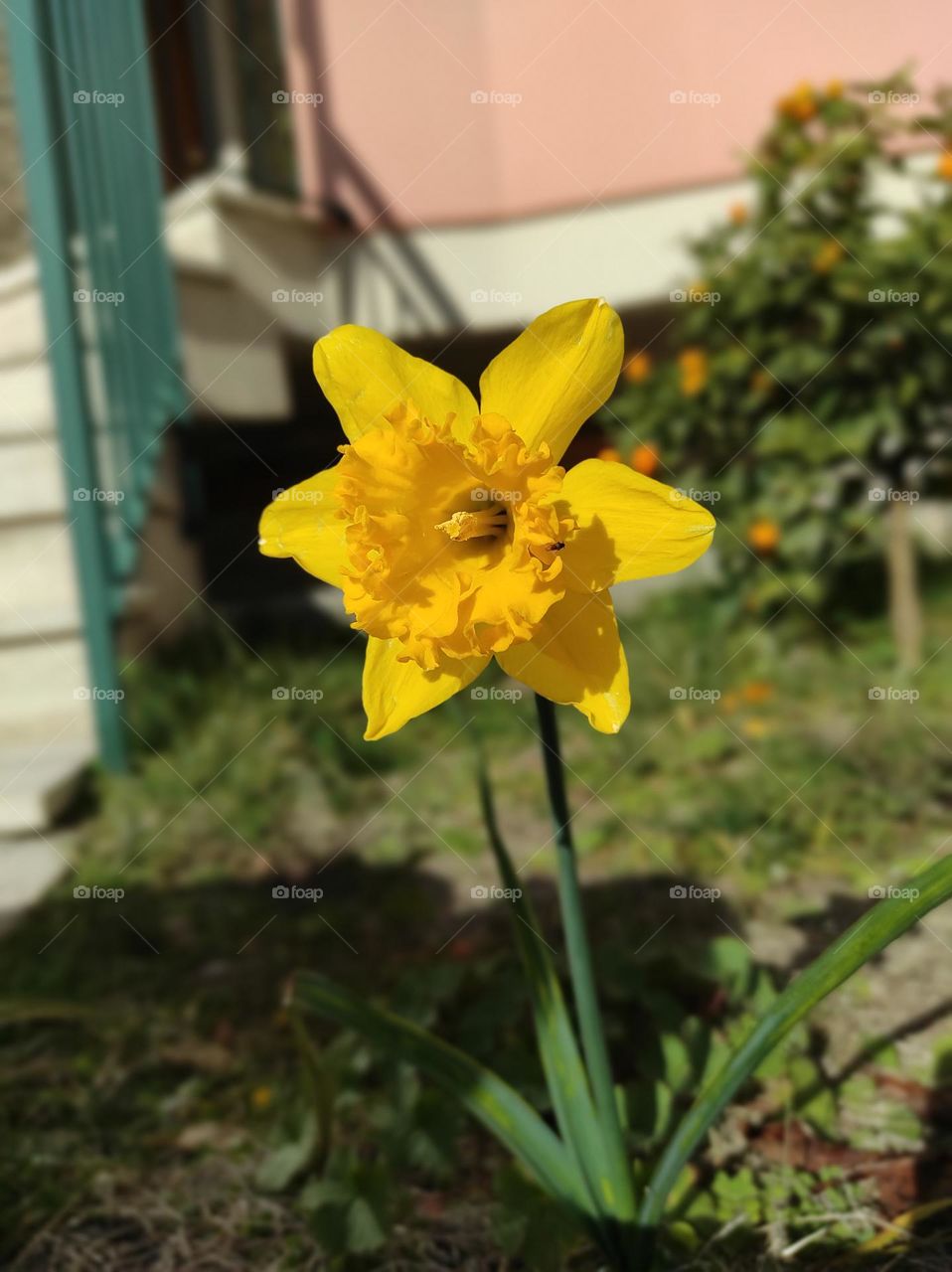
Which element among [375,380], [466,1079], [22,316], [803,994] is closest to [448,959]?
[466,1079]

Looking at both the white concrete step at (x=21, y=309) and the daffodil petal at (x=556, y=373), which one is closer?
the daffodil petal at (x=556, y=373)

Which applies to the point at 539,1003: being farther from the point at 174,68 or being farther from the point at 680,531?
the point at 174,68

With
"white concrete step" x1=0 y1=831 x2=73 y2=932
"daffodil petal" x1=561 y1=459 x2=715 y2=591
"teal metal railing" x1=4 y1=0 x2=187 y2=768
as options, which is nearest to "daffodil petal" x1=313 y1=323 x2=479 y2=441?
"daffodil petal" x1=561 y1=459 x2=715 y2=591

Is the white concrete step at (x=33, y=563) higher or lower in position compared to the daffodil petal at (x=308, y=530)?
lower

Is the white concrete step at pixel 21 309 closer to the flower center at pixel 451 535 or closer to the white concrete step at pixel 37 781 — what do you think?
the white concrete step at pixel 37 781

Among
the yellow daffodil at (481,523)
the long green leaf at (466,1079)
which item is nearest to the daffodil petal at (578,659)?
the yellow daffodil at (481,523)

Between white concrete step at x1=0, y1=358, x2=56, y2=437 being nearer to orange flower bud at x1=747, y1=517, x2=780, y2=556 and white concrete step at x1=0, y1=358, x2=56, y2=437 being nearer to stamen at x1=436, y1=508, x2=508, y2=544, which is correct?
orange flower bud at x1=747, y1=517, x2=780, y2=556

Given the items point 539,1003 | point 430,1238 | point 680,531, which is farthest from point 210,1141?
point 680,531
